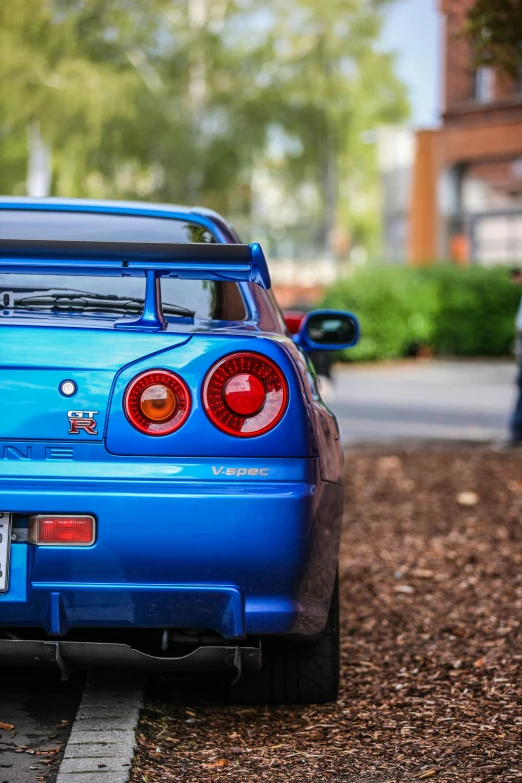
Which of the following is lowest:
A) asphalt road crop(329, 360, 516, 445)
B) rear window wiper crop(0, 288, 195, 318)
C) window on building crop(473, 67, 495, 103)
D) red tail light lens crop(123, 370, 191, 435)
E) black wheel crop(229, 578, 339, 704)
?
black wheel crop(229, 578, 339, 704)

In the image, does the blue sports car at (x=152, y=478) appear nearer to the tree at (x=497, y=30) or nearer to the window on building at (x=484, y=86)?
the tree at (x=497, y=30)

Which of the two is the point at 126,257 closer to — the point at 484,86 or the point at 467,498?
the point at 467,498

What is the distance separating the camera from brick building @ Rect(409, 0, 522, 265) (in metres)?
31.3

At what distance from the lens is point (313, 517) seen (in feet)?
11.3

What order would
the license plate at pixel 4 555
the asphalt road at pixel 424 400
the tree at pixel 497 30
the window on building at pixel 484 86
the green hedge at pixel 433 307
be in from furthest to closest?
the window on building at pixel 484 86, the green hedge at pixel 433 307, the asphalt road at pixel 424 400, the tree at pixel 497 30, the license plate at pixel 4 555

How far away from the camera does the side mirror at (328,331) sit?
490cm

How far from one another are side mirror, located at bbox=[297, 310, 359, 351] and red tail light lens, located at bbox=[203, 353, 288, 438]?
1445mm

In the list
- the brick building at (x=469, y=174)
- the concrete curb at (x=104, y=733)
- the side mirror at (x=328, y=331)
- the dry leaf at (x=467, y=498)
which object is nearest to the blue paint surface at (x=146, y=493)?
the concrete curb at (x=104, y=733)

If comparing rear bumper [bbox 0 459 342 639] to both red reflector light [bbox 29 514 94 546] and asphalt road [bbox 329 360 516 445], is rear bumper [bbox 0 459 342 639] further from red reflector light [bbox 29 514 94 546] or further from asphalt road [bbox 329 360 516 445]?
asphalt road [bbox 329 360 516 445]

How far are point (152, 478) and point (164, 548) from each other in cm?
19

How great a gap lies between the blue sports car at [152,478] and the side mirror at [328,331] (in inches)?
53.8

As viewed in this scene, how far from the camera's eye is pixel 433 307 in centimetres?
2445

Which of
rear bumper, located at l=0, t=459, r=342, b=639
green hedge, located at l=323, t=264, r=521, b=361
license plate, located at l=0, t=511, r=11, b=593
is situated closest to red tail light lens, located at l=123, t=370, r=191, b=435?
rear bumper, located at l=0, t=459, r=342, b=639

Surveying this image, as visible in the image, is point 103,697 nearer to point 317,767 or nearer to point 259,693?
point 259,693
